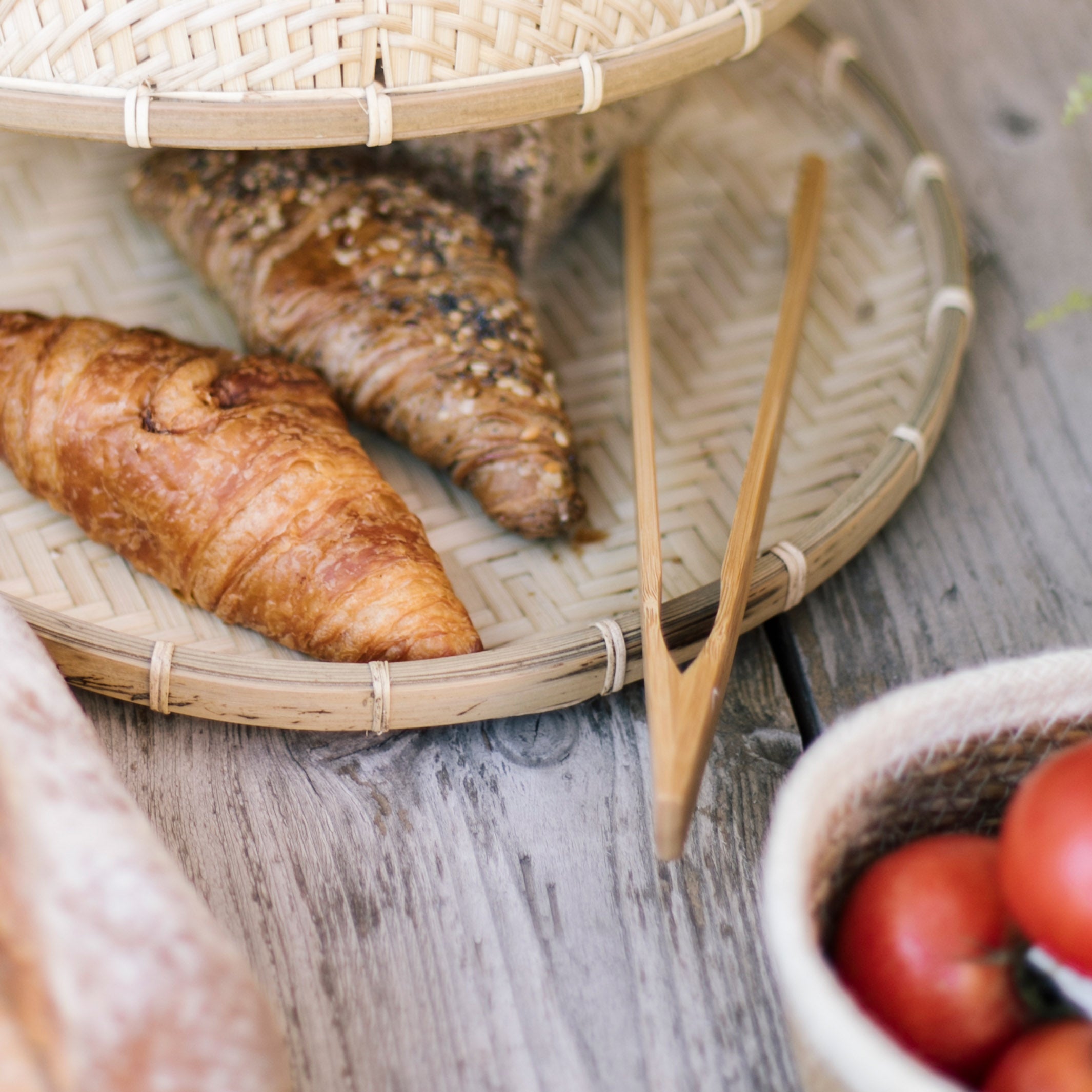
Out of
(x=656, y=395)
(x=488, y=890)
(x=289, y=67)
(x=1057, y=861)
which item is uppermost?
(x=289, y=67)

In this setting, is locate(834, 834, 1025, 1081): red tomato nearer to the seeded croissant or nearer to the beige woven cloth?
the beige woven cloth

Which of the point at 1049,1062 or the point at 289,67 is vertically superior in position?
the point at 289,67

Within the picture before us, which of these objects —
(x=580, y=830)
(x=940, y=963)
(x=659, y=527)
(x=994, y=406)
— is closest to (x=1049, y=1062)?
(x=940, y=963)

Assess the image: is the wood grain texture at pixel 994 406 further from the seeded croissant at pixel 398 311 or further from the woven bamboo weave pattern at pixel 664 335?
the seeded croissant at pixel 398 311

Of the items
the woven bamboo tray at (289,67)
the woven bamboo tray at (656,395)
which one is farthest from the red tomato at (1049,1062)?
the woven bamboo tray at (289,67)

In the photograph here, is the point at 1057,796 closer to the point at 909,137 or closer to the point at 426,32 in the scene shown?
the point at 426,32

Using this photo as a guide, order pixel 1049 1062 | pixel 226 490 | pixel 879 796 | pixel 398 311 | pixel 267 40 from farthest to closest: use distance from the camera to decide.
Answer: pixel 398 311 → pixel 226 490 → pixel 267 40 → pixel 879 796 → pixel 1049 1062

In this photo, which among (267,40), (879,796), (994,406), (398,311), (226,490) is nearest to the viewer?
(879,796)

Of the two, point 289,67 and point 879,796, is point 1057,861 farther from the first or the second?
point 289,67

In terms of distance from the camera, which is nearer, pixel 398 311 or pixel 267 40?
pixel 267 40
